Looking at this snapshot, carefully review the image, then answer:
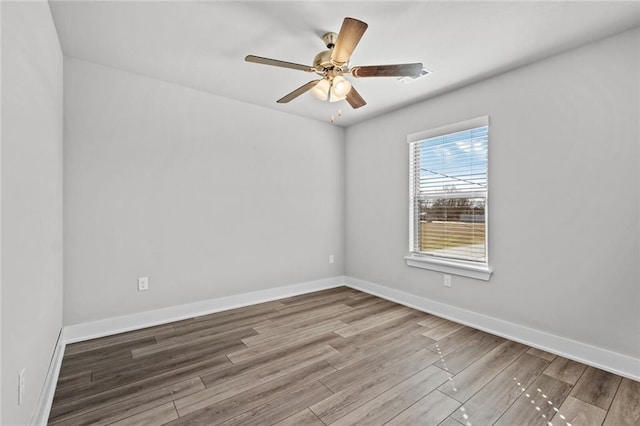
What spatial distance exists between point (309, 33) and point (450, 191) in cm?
223

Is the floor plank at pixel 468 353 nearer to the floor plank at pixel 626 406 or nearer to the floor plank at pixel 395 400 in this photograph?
the floor plank at pixel 395 400

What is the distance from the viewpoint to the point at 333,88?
2447 millimetres

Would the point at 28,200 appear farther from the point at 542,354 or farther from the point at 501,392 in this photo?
the point at 542,354

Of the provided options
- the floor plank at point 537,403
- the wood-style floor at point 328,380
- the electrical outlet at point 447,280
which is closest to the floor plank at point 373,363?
the wood-style floor at point 328,380

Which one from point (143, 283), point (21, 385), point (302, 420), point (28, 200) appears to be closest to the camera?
point (21, 385)

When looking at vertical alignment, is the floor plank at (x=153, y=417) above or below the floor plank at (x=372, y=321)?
below

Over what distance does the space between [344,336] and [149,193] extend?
2405 millimetres

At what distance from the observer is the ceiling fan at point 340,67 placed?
71.8 inches

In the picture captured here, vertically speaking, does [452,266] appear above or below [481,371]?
above

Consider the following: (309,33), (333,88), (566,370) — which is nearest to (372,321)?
(566,370)

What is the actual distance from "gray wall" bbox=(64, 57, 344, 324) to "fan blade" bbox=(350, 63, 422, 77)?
1932 mm

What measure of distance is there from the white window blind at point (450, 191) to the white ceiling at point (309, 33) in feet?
1.99

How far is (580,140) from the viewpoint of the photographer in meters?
2.36

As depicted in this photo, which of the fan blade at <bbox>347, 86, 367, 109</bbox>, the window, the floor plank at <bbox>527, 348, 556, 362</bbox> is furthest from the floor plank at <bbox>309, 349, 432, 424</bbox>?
the fan blade at <bbox>347, 86, 367, 109</bbox>
